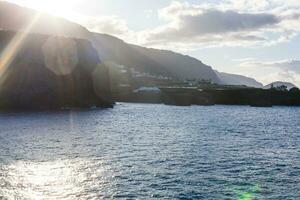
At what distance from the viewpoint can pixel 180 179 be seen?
43.4 m

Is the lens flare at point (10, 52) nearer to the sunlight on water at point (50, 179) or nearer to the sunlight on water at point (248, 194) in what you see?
the sunlight on water at point (50, 179)

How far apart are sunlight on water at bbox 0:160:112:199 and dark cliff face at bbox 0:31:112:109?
336ft

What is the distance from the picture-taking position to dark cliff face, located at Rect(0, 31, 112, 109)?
148 metres

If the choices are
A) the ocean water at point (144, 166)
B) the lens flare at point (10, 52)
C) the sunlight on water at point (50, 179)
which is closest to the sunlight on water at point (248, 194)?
the ocean water at point (144, 166)

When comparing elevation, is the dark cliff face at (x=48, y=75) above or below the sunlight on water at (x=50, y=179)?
above

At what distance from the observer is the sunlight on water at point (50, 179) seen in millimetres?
37347

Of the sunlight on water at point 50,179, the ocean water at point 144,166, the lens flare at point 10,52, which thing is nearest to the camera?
the sunlight on water at point 50,179

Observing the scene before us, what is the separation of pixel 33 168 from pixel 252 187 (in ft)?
82.1

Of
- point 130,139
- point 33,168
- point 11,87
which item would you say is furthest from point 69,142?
point 11,87

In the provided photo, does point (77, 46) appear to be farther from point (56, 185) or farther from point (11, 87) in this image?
point (56, 185)

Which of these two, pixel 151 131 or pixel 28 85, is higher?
pixel 28 85

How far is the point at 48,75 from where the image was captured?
15488 cm

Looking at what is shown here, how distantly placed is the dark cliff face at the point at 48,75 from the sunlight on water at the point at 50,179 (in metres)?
102

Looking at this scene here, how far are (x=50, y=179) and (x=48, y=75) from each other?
→ 117356 mm
